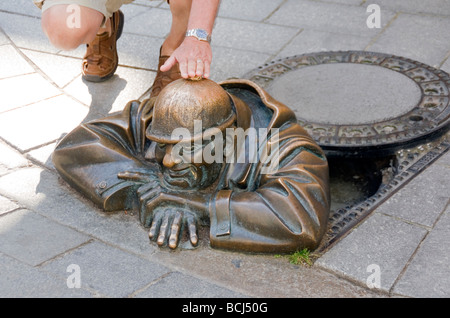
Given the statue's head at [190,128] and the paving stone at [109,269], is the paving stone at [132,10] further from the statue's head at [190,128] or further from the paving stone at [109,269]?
the paving stone at [109,269]

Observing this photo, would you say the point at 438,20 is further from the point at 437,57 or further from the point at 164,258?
the point at 164,258

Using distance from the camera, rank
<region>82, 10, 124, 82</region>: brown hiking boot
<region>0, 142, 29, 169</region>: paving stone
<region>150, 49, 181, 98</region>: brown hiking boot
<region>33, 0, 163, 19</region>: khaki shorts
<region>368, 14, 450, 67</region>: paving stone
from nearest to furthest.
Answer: <region>0, 142, 29, 169</region>: paving stone → <region>33, 0, 163, 19</region>: khaki shorts → <region>150, 49, 181, 98</region>: brown hiking boot → <region>82, 10, 124, 82</region>: brown hiking boot → <region>368, 14, 450, 67</region>: paving stone

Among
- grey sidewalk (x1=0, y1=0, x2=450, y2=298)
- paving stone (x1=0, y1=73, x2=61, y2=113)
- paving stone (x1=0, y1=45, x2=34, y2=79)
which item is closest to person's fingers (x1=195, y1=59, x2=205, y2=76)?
grey sidewalk (x1=0, y1=0, x2=450, y2=298)

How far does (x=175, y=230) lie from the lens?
8.87ft

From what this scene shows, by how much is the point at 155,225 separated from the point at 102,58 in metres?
1.72

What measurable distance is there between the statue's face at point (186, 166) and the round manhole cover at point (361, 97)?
34.0 inches

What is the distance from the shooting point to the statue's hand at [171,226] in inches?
106

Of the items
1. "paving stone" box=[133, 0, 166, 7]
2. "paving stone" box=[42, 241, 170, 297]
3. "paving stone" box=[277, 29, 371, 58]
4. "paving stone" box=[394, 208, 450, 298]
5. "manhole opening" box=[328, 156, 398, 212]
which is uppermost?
"paving stone" box=[277, 29, 371, 58]

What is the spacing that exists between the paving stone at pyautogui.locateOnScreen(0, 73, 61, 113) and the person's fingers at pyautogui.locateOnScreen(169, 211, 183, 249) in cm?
160

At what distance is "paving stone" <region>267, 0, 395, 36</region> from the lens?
4.80 m

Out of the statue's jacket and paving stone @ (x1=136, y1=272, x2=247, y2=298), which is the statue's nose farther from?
paving stone @ (x1=136, y1=272, x2=247, y2=298)

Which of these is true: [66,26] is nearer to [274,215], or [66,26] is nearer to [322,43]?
[274,215]

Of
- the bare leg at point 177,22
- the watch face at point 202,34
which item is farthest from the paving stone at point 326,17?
the watch face at point 202,34
